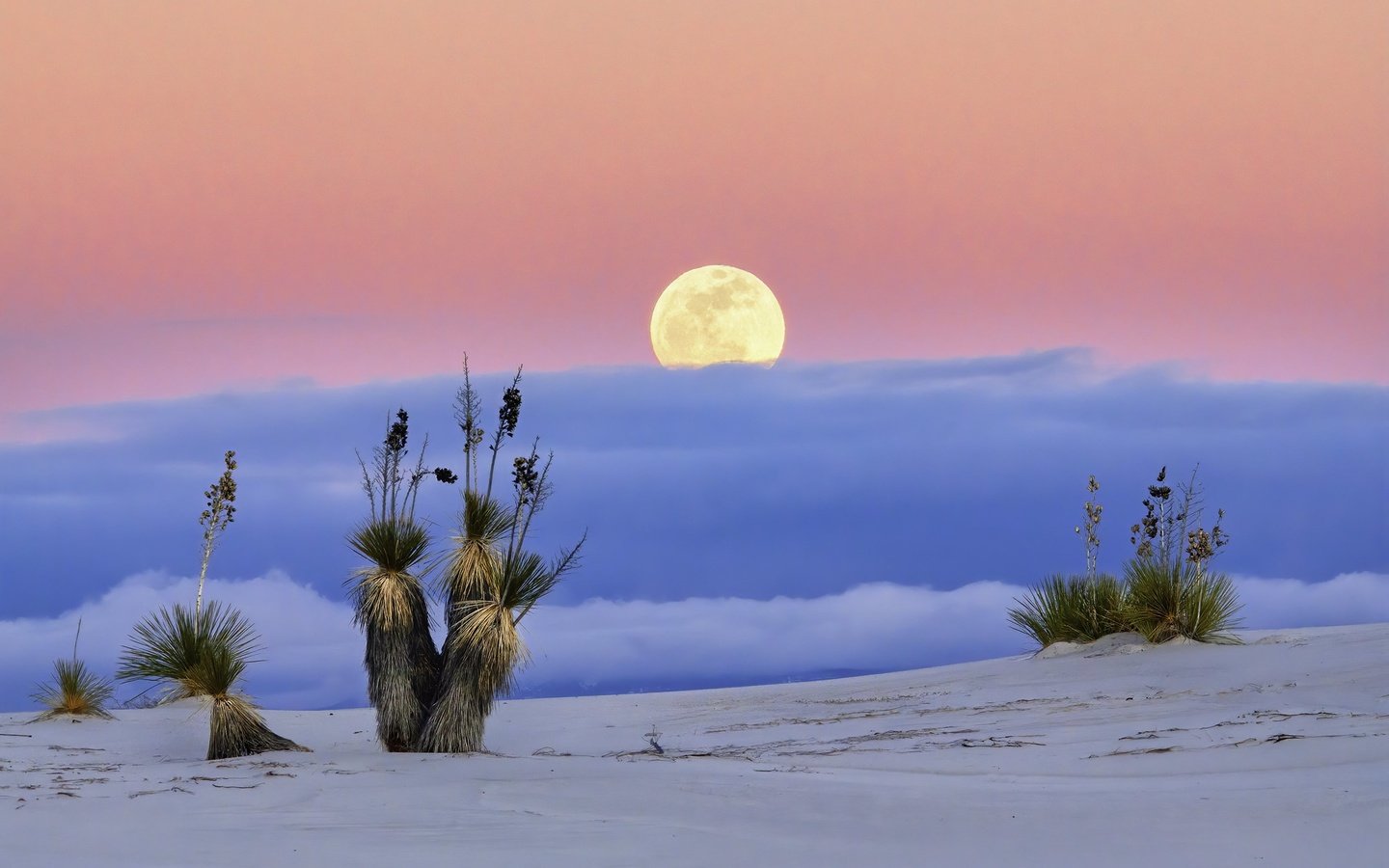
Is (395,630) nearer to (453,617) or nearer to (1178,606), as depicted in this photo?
(453,617)

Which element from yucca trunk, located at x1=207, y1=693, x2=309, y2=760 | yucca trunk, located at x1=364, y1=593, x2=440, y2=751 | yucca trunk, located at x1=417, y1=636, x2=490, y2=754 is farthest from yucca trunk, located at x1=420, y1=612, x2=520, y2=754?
yucca trunk, located at x1=207, y1=693, x2=309, y2=760

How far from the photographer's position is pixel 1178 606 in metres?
18.1

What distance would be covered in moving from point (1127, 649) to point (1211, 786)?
9229mm

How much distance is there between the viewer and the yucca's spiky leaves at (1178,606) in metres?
18.1

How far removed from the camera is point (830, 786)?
9.51 m

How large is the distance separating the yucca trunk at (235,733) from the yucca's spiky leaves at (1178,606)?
10704mm

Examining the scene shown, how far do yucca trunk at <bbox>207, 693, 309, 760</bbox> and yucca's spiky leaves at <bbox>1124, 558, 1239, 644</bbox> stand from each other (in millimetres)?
10704

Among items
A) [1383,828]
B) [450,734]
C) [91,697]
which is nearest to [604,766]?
[450,734]

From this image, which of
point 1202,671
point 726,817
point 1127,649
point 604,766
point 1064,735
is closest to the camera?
point 726,817

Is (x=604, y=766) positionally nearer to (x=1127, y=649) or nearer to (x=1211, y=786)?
(x=1211, y=786)

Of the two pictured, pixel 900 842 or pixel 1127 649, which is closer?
pixel 900 842

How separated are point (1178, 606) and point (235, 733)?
37.6 feet

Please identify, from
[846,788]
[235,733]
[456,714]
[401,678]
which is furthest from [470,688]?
[846,788]

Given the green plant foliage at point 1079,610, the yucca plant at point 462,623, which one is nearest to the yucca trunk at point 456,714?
the yucca plant at point 462,623
